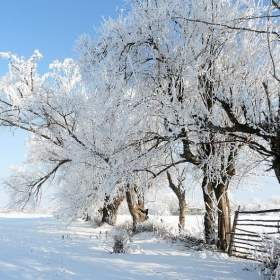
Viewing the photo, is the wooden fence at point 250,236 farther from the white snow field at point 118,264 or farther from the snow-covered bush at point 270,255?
the white snow field at point 118,264

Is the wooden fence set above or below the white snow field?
above

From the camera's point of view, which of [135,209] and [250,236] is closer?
[250,236]

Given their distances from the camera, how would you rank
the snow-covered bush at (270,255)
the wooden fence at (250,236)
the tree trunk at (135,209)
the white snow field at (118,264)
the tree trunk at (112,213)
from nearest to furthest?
the snow-covered bush at (270,255) → the white snow field at (118,264) → the wooden fence at (250,236) → the tree trunk at (135,209) → the tree trunk at (112,213)

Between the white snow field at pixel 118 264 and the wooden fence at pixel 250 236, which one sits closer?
the white snow field at pixel 118 264

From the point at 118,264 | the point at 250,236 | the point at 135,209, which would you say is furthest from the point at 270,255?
the point at 135,209

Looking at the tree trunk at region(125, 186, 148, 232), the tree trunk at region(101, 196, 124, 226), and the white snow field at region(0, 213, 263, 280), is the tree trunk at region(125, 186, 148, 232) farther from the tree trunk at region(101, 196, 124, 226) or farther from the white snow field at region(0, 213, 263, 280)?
the white snow field at region(0, 213, 263, 280)

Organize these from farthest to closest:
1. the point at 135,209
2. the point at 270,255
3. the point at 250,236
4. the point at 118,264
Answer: the point at 135,209, the point at 250,236, the point at 118,264, the point at 270,255

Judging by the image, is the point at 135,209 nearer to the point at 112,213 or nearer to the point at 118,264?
the point at 112,213

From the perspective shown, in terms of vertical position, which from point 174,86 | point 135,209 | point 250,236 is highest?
point 174,86

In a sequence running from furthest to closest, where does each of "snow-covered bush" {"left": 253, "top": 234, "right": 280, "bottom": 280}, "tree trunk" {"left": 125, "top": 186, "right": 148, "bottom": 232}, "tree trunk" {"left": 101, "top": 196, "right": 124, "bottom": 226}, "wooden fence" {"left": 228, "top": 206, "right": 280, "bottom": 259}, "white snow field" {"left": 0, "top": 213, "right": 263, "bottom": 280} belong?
"tree trunk" {"left": 101, "top": 196, "right": 124, "bottom": 226} < "tree trunk" {"left": 125, "top": 186, "right": 148, "bottom": 232} < "wooden fence" {"left": 228, "top": 206, "right": 280, "bottom": 259} < "white snow field" {"left": 0, "top": 213, "right": 263, "bottom": 280} < "snow-covered bush" {"left": 253, "top": 234, "right": 280, "bottom": 280}

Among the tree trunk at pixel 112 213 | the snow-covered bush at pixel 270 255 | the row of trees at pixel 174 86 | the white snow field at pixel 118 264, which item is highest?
the row of trees at pixel 174 86

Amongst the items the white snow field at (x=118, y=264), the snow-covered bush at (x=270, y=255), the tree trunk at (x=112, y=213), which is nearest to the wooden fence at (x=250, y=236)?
the snow-covered bush at (x=270, y=255)

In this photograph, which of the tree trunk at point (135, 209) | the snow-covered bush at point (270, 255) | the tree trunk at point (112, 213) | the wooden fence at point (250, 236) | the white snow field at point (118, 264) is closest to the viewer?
the snow-covered bush at point (270, 255)

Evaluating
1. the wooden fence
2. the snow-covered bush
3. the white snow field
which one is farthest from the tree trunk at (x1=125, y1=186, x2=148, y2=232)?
the snow-covered bush
